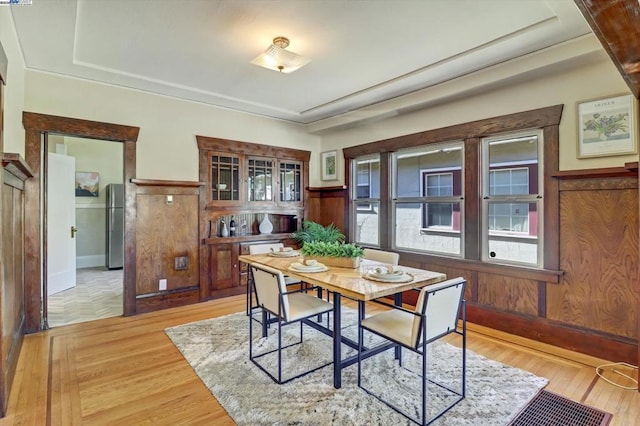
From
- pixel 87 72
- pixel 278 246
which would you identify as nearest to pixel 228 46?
pixel 87 72

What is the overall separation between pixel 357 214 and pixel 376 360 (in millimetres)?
2719

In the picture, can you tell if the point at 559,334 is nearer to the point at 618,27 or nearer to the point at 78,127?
the point at 618,27

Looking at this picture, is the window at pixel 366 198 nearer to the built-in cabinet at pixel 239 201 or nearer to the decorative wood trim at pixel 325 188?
the decorative wood trim at pixel 325 188

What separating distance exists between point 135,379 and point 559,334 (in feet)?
12.1

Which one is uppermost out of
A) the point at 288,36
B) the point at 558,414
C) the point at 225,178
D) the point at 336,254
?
the point at 288,36

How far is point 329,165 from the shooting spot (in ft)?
18.2

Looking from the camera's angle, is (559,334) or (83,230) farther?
(83,230)

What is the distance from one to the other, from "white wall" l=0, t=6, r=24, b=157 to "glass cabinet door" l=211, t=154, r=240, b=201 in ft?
6.58

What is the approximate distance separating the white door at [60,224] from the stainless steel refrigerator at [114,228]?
1.36 metres

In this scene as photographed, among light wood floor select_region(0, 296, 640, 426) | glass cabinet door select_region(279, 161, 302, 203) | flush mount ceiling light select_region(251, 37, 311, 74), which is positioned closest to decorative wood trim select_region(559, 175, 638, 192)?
light wood floor select_region(0, 296, 640, 426)

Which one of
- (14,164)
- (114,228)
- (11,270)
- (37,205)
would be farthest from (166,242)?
(114,228)

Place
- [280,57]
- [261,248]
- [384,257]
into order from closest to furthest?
[280,57] < [384,257] < [261,248]

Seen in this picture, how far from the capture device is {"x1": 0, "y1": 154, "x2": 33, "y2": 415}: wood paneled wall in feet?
7.02

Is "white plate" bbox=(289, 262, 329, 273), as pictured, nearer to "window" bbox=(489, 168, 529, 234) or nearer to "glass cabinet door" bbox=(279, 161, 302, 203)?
"window" bbox=(489, 168, 529, 234)
